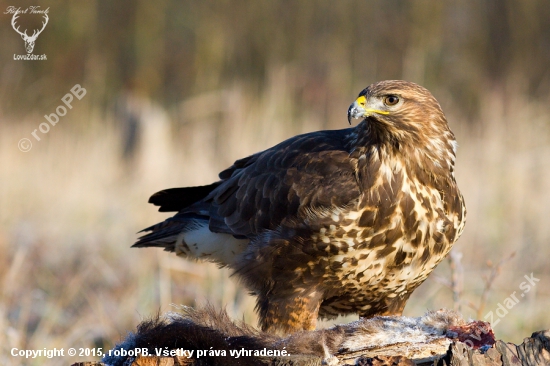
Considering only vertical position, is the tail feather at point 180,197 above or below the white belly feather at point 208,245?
above

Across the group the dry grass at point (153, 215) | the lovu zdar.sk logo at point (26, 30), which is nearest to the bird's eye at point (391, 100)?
the dry grass at point (153, 215)

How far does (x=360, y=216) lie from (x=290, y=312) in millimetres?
608

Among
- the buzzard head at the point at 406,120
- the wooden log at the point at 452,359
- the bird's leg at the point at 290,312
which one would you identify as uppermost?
the buzzard head at the point at 406,120

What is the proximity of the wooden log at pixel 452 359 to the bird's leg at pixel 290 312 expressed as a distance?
1236 millimetres

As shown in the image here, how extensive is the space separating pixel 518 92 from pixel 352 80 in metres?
2.47

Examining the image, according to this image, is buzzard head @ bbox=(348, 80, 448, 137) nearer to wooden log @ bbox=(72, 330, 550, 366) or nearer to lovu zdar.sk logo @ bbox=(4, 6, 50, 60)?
wooden log @ bbox=(72, 330, 550, 366)

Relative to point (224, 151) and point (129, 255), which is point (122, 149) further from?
point (129, 255)

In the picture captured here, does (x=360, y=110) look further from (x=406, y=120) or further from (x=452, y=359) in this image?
(x=452, y=359)

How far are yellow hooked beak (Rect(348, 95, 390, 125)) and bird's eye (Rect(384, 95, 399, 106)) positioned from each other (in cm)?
6

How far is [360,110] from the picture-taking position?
3482 mm

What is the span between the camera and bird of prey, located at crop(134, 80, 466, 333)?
3.48m

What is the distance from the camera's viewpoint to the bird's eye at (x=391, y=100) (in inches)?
140

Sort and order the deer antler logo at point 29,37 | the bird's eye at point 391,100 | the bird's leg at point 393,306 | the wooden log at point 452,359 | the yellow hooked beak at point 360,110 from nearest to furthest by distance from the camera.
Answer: the wooden log at point 452,359 < the yellow hooked beak at point 360,110 < the bird's eye at point 391,100 < the bird's leg at point 393,306 < the deer antler logo at point 29,37

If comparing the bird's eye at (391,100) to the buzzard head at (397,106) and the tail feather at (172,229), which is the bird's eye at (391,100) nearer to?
the buzzard head at (397,106)
